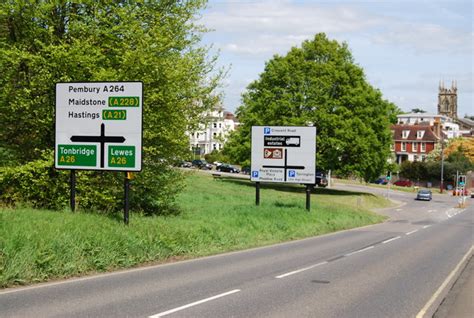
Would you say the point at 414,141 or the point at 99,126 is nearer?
the point at 99,126

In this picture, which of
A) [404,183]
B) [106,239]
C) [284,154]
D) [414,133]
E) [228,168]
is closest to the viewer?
[106,239]

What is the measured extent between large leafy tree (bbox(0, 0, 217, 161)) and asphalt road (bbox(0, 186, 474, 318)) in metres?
6.56

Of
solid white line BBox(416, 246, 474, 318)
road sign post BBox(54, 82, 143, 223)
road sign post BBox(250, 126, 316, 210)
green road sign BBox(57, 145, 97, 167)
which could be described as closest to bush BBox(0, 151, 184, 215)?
green road sign BBox(57, 145, 97, 167)

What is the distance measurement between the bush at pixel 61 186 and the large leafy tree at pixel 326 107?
35.4 metres

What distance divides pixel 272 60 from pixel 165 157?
138 ft

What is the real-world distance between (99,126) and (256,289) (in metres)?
7.97

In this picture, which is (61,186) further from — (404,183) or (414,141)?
(414,141)

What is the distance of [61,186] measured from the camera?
2189cm

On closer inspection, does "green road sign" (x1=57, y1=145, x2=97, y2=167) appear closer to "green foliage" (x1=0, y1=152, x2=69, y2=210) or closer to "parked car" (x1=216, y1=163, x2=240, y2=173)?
"green foliage" (x1=0, y1=152, x2=69, y2=210)

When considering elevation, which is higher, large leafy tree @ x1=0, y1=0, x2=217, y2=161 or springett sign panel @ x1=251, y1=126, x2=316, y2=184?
large leafy tree @ x1=0, y1=0, x2=217, y2=161

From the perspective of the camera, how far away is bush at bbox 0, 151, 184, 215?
21266 millimetres

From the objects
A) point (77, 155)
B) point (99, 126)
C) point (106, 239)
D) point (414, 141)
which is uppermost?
point (414, 141)

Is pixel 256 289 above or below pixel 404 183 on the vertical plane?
above

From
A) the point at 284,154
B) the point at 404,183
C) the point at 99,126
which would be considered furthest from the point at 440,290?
the point at 404,183
